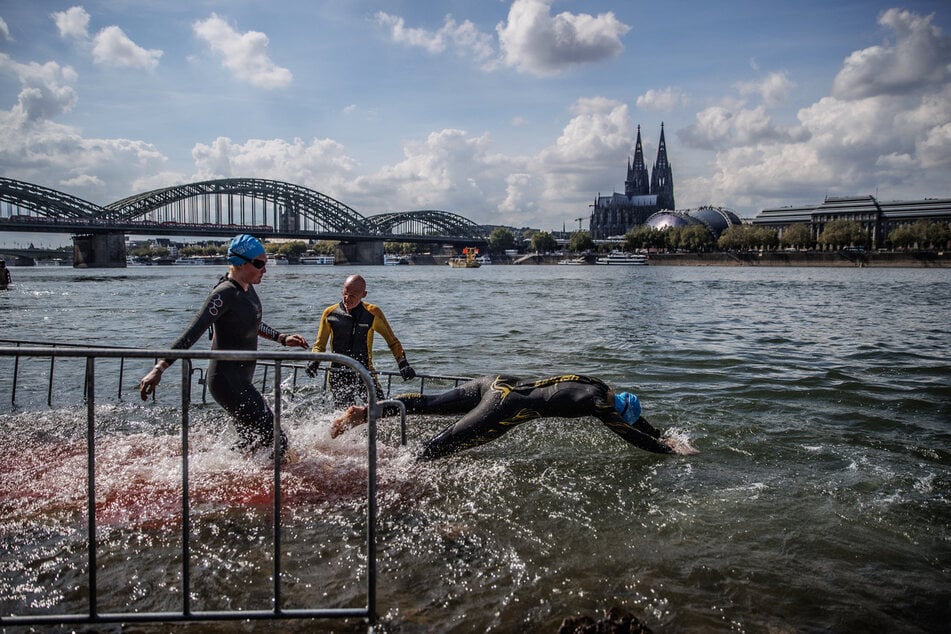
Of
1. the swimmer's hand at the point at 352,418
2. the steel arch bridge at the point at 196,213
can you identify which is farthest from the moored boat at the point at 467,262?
the swimmer's hand at the point at 352,418

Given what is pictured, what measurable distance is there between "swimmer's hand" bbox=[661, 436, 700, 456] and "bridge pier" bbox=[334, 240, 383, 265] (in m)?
154

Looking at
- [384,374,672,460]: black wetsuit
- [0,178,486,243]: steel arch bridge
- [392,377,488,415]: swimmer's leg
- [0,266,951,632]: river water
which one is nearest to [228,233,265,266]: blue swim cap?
[0,266,951,632]: river water

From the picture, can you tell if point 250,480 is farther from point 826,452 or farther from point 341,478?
point 826,452

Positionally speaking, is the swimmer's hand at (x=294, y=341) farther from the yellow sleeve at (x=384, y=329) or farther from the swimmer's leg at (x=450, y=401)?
the yellow sleeve at (x=384, y=329)

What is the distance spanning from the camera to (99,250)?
115 meters

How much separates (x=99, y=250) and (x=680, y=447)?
129 m

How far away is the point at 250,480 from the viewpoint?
6.23 m

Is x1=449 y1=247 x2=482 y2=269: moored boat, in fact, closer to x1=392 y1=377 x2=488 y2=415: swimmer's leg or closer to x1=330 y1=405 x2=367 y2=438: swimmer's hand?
x1=392 y1=377 x2=488 y2=415: swimmer's leg

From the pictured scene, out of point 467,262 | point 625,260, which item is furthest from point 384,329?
point 625,260

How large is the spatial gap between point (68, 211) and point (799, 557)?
147 m

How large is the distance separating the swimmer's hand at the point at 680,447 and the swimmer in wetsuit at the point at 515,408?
540 mm

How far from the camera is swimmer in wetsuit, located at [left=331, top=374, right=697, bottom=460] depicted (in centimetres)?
641

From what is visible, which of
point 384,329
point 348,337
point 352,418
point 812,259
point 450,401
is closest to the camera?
point 352,418

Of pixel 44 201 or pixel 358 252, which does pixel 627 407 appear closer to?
pixel 44 201
